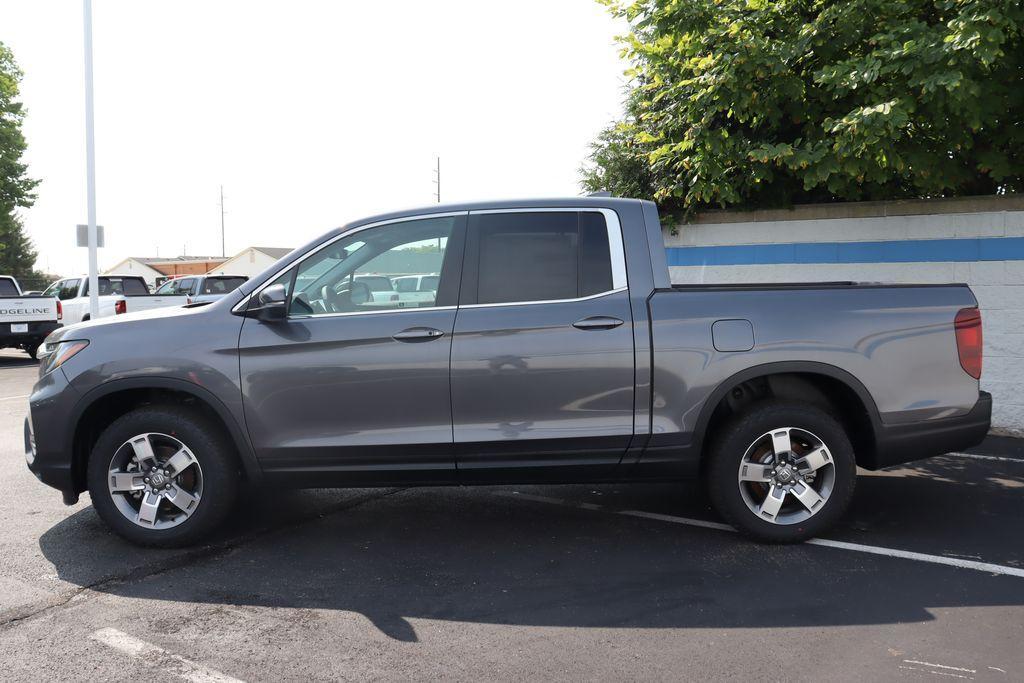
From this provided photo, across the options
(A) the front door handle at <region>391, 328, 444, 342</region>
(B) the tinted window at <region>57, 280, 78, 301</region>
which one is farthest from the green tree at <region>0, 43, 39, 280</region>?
(A) the front door handle at <region>391, 328, 444, 342</region>

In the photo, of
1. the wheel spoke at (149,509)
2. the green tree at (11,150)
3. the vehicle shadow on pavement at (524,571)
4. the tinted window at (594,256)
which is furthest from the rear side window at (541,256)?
the green tree at (11,150)

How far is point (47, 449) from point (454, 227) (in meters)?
2.58

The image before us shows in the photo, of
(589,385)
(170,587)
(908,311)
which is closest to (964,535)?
(908,311)

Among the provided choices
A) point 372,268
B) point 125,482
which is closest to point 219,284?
point 125,482

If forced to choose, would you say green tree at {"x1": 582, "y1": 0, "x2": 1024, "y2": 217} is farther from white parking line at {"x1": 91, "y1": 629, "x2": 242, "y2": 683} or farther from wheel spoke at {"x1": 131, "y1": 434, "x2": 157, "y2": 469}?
white parking line at {"x1": 91, "y1": 629, "x2": 242, "y2": 683}

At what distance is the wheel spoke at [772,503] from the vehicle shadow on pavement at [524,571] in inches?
7.6

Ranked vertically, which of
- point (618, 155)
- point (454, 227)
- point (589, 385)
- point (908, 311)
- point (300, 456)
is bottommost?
point (300, 456)

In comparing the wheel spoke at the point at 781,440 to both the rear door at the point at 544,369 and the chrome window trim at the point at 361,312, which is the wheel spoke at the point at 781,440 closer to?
the rear door at the point at 544,369

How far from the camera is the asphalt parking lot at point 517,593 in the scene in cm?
337

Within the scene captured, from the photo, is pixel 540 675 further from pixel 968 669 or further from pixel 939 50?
pixel 939 50

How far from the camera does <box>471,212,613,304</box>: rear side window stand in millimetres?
4645

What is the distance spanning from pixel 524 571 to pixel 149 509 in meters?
2.10

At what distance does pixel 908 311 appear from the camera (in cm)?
466

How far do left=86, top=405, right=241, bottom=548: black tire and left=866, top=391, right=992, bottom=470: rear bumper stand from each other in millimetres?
3610
